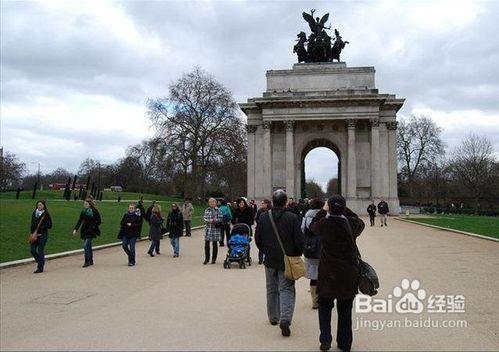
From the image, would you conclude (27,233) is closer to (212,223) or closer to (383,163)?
(212,223)

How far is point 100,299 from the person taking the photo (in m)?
8.59

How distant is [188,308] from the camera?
7832 millimetres

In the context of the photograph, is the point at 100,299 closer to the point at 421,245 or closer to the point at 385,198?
the point at 421,245

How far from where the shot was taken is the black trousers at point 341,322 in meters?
5.65

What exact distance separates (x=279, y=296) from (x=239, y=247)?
5870 millimetres

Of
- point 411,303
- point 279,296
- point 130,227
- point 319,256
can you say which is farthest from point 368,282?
point 130,227

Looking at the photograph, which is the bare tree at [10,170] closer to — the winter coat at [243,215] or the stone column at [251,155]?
the stone column at [251,155]

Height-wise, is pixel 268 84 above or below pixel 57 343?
above

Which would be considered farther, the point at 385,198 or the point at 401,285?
the point at 385,198

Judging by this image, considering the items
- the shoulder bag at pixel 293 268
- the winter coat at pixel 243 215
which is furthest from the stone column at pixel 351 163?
the shoulder bag at pixel 293 268

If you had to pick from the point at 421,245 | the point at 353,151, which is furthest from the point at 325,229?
the point at 353,151

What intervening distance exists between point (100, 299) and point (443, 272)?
26.2ft

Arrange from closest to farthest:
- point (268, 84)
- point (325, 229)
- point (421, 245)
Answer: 1. point (325, 229)
2. point (421, 245)
3. point (268, 84)

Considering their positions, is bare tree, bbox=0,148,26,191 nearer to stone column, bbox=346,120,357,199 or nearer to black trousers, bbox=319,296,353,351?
stone column, bbox=346,120,357,199
